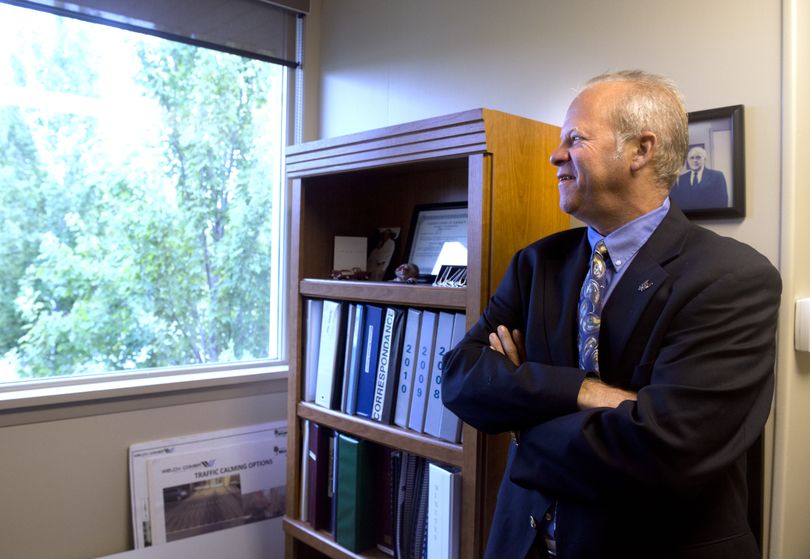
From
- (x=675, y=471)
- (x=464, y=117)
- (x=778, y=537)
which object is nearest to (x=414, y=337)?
(x=464, y=117)

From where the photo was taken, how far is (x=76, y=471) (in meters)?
1.97

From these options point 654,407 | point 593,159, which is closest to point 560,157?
point 593,159

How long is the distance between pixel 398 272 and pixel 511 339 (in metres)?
0.56

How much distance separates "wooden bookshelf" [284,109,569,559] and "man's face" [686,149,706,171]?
318mm

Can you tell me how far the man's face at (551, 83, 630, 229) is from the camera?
1181 mm

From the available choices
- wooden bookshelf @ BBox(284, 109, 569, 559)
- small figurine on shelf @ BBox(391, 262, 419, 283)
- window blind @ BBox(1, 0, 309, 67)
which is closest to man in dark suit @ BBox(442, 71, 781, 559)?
wooden bookshelf @ BBox(284, 109, 569, 559)

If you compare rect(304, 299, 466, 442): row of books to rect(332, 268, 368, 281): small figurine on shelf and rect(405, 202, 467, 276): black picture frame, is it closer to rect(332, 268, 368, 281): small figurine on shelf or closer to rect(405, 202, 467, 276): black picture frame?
rect(332, 268, 368, 281): small figurine on shelf

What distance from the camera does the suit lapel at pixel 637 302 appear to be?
110cm

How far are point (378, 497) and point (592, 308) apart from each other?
0.93 m

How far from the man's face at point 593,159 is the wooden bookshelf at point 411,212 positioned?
0.78 ft

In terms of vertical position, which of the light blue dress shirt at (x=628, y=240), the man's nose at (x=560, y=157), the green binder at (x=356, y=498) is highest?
the man's nose at (x=560, y=157)

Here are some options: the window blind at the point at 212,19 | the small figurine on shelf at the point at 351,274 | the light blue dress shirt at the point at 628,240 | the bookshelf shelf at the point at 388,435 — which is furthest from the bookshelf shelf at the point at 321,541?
the window blind at the point at 212,19

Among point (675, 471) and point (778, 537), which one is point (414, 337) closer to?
point (675, 471)

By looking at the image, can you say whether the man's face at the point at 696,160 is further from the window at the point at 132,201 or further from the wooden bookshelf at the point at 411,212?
the window at the point at 132,201
